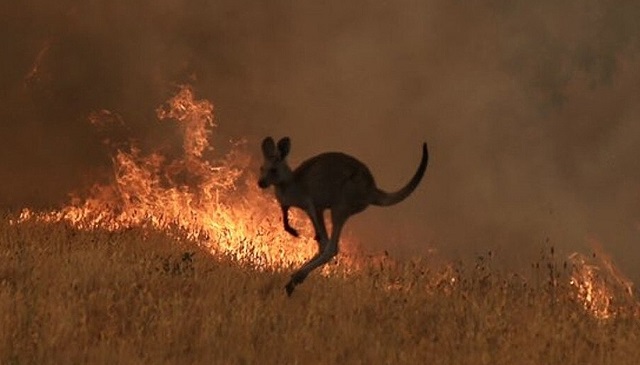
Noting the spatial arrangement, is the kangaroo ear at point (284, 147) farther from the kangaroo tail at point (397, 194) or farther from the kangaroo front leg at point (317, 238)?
the kangaroo tail at point (397, 194)

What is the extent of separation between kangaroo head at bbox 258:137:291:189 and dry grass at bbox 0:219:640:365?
3.66 ft

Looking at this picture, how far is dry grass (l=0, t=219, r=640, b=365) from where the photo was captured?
7969 mm

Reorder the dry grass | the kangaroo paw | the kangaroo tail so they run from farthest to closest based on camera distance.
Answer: the kangaroo tail
the kangaroo paw
the dry grass

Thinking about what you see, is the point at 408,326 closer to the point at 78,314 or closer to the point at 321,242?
the point at 321,242

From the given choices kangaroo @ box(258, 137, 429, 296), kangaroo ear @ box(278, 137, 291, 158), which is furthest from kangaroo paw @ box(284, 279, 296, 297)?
kangaroo ear @ box(278, 137, 291, 158)

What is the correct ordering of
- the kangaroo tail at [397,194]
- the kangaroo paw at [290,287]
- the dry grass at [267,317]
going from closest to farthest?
the dry grass at [267,317] → the kangaroo paw at [290,287] → the kangaroo tail at [397,194]

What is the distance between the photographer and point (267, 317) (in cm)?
886

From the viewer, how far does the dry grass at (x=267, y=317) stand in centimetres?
797

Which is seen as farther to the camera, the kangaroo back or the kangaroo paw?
the kangaroo back

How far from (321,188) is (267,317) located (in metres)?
2.26

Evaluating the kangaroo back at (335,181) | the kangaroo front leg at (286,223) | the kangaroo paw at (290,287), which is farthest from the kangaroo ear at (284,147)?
the kangaroo paw at (290,287)

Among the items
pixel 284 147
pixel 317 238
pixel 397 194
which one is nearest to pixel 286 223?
pixel 317 238

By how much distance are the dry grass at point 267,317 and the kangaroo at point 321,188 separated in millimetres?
496

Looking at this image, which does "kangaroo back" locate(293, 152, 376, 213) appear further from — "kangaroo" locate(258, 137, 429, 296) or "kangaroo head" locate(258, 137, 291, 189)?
"kangaroo head" locate(258, 137, 291, 189)
